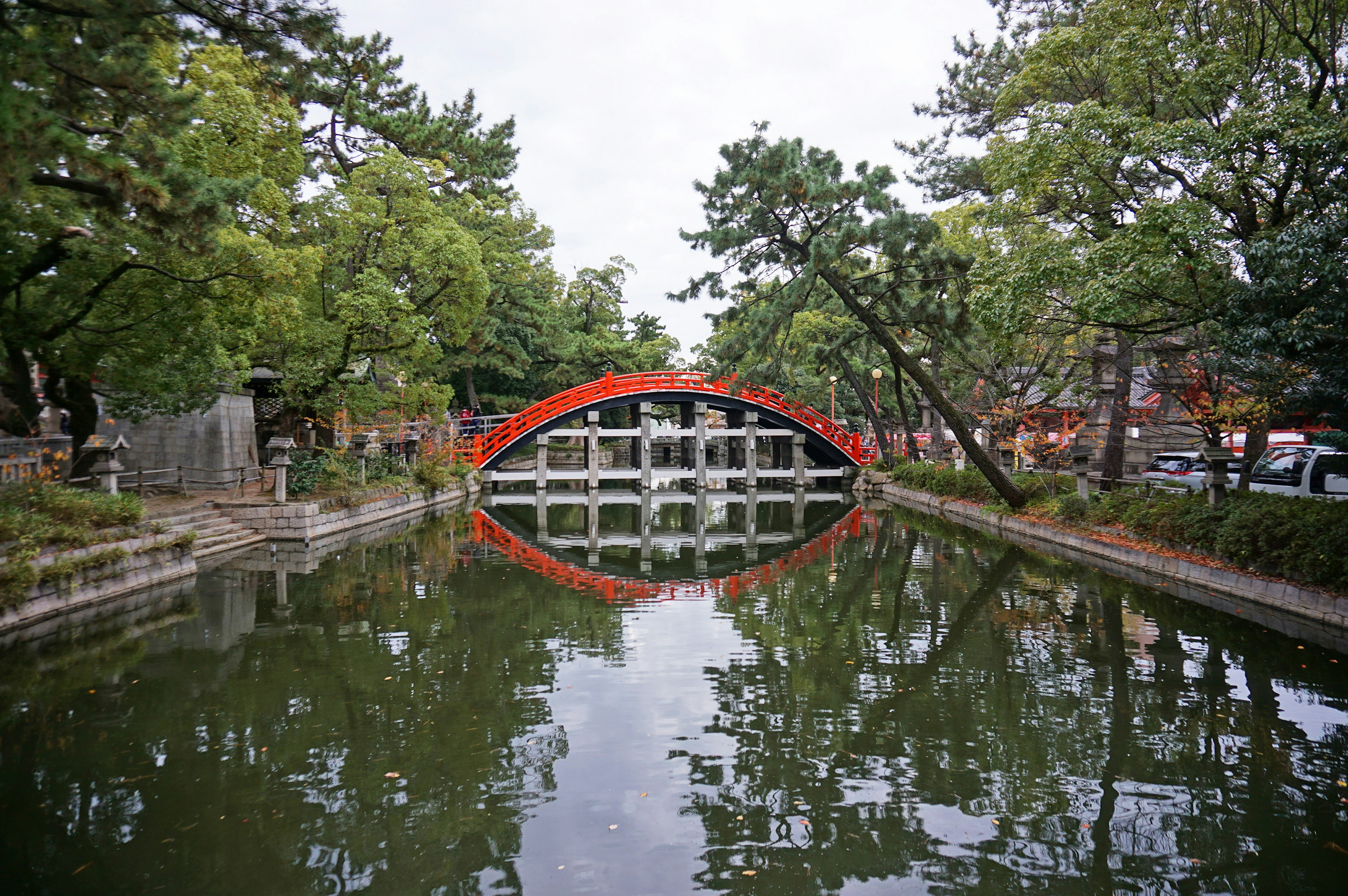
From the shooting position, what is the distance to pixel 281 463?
15227mm

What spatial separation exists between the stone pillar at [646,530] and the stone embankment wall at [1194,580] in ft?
24.4

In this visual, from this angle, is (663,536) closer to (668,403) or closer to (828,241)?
(828,241)

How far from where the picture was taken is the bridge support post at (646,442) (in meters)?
28.8

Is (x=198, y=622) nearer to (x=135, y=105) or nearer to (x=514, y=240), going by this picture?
(x=135, y=105)

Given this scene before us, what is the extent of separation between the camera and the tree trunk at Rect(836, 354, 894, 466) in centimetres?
2803

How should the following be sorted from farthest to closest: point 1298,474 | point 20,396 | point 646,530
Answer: point 646,530 → point 1298,474 → point 20,396

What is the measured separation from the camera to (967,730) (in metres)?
5.65

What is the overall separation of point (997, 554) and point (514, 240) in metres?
Answer: 26.2

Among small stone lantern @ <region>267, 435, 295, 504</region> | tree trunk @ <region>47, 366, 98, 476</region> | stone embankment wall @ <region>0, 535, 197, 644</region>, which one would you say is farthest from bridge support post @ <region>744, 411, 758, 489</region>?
tree trunk @ <region>47, 366, 98, 476</region>

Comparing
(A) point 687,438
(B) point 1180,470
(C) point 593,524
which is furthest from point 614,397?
(B) point 1180,470

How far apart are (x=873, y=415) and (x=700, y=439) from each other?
6690mm

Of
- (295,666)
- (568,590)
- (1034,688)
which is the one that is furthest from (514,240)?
(1034,688)

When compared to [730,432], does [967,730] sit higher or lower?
lower

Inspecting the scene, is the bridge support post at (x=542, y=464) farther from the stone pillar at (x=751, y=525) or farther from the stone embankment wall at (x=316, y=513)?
the stone embankment wall at (x=316, y=513)
